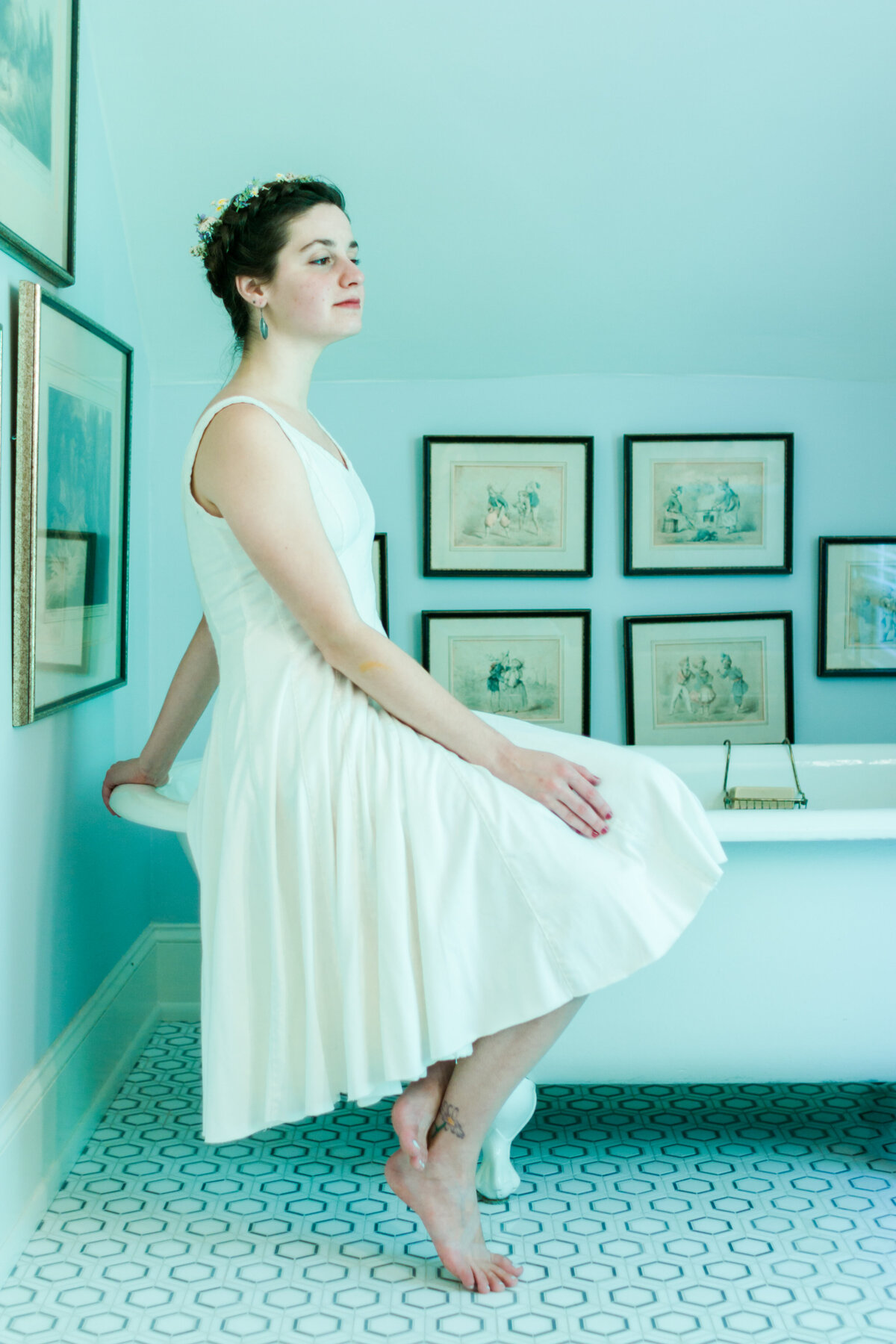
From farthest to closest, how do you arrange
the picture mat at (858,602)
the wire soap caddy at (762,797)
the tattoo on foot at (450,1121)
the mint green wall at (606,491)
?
the picture mat at (858,602), the mint green wall at (606,491), the wire soap caddy at (762,797), the tattoo on foot at (450,1121)

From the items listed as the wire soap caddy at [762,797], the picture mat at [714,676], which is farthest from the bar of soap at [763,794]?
the picture mat at [714,676]

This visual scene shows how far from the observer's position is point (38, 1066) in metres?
1.80

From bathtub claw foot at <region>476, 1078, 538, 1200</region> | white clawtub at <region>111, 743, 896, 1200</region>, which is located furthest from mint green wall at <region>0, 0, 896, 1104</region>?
bathtub claw foot at <region>476, 1078, 538, 1200</region>

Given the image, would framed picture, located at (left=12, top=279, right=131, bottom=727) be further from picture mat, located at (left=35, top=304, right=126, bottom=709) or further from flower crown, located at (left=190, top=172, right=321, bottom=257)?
flower crown, located at (left=190, top=172, right=321, bottom=257)

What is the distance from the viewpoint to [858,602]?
9.00ft

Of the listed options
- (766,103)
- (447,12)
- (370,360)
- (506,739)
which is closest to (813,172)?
(766,103)

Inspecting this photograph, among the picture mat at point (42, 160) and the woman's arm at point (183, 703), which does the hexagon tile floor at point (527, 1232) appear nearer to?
the woman's arm at point (183, 703)

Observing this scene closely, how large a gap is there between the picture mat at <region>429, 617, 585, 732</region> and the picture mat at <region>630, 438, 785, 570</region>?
0.25 meters

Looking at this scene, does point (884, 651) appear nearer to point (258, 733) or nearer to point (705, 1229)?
point (705, 1229)

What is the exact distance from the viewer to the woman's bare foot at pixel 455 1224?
1541 mm

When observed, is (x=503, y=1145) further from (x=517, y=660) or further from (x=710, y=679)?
(x=710, y=679)

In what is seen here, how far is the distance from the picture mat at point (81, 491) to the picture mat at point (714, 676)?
3.85 feet

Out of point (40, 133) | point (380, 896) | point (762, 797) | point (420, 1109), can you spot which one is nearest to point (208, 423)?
point (40, 133)

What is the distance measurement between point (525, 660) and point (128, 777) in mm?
1071
